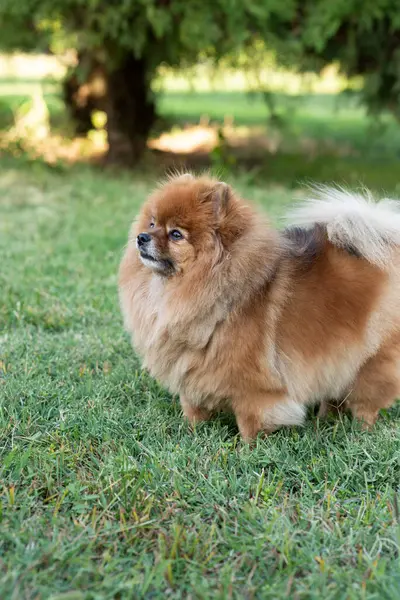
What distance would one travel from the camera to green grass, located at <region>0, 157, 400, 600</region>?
2035mm

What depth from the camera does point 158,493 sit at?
2.48 metres

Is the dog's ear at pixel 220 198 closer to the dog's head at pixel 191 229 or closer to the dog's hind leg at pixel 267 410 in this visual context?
the dog's head at pixel 191 229

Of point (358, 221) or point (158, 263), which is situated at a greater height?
point (358, 221)

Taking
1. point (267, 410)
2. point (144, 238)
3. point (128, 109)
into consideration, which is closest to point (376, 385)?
point (267, 410)

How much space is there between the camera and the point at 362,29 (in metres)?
6.95

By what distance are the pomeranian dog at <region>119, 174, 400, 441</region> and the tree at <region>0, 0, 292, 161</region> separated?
4456mm

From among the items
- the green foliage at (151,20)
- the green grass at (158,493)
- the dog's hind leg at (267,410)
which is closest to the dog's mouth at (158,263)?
the dog's hind leg at (267,410)

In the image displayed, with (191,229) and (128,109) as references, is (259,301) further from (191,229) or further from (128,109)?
(128,109)

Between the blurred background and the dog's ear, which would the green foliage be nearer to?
the blurred background

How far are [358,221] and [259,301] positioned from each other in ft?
1.91

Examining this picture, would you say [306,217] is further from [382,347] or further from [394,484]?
[394,484]

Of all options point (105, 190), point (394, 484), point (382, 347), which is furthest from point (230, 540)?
point (105, 190)

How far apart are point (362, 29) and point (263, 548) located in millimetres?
6285

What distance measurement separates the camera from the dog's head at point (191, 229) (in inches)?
105
